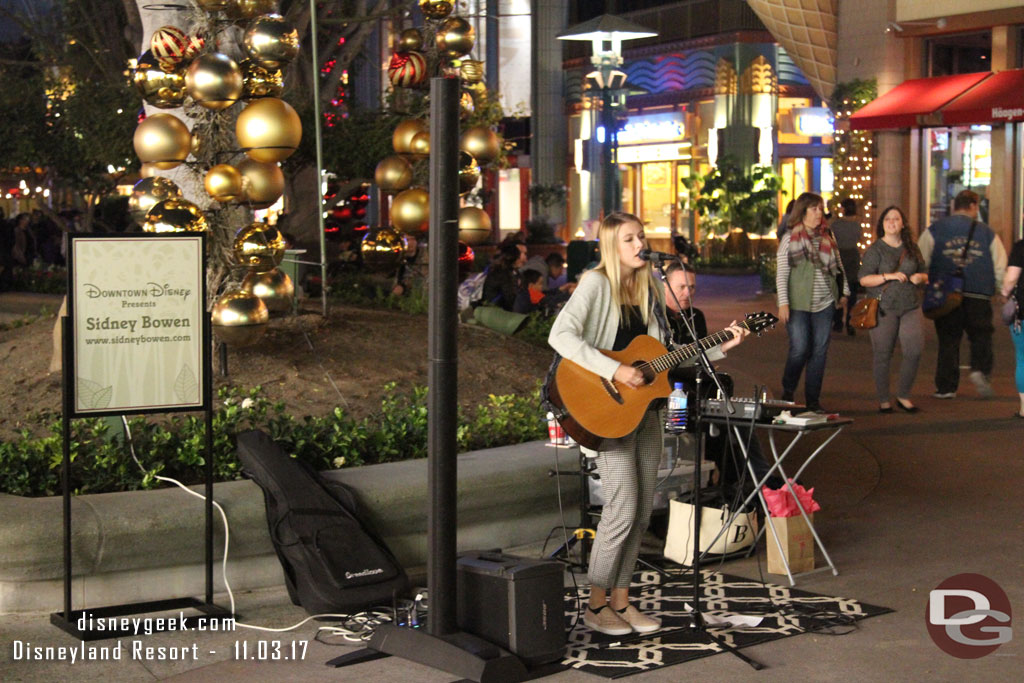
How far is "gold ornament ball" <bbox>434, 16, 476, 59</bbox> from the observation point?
930 centimetres

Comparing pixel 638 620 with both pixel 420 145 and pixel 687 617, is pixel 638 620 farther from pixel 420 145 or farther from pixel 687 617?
pixel 420 145

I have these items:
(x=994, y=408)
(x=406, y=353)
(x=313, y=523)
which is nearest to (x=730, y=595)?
(x=313, y=523)

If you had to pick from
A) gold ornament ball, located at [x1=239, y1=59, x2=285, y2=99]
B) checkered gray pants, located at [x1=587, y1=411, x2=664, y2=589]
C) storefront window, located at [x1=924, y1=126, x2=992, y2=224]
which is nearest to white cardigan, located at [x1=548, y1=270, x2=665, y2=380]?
checkered gray pants, located at [x1=587, y1=411, x2=664, y2=589]

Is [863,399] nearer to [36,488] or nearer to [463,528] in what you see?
[463,528]

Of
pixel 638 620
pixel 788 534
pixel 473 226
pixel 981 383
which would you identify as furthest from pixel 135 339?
pixel 981 383

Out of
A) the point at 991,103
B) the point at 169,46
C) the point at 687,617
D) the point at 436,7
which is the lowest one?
the point at 687,617

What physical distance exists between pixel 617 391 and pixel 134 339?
2.23m

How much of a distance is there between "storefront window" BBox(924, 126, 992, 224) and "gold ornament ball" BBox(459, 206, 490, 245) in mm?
16529

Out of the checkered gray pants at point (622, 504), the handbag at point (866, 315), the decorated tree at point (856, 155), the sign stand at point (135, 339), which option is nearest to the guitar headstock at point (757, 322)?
the checkered gray pants at point (622, 504)

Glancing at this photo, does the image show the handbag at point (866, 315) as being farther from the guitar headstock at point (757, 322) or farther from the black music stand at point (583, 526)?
the guitar headstock at point (757, 322)

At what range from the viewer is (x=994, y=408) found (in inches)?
473

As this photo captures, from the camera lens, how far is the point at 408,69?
934cm

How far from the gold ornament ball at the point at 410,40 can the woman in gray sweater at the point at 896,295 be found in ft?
15.2

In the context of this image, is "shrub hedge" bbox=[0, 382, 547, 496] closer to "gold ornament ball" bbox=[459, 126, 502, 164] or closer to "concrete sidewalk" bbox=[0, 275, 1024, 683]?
"concrete sidewalk" bbox=[0, 275, 1024, 683]
